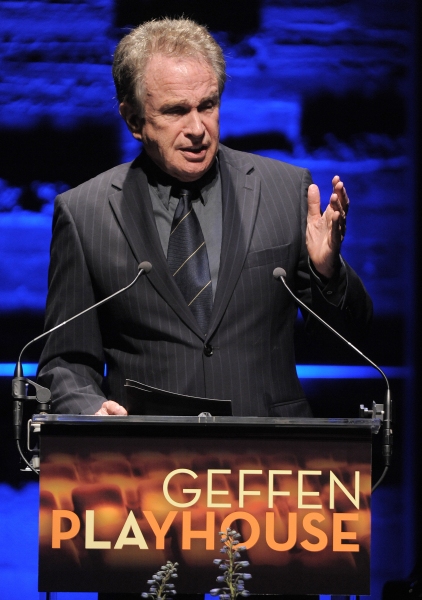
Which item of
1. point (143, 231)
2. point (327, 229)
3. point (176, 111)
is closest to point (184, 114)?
point (176, 111)

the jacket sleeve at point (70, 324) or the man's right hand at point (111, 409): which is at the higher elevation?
the jacket sleeve at point (70, 324)

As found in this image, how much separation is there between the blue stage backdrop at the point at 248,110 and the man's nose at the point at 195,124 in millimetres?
1120

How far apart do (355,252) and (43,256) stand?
38.3 inches

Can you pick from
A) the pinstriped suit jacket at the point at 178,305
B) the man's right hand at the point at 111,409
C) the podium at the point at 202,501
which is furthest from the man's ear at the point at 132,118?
the podium at the point at 202,501

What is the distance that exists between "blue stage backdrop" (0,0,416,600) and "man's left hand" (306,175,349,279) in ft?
3.89

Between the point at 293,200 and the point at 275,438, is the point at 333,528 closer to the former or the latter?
the point at 275,438

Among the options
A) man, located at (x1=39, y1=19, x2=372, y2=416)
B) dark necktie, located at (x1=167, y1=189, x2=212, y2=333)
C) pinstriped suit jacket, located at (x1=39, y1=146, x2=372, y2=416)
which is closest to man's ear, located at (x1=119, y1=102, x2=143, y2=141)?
man, located at (x1=39, y1=19, x2=372, y2=416)

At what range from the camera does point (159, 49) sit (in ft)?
7.36

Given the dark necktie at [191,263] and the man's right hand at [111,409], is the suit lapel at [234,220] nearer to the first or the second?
the dark necktie at [191,263]

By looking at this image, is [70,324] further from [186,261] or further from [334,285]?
[334,285]

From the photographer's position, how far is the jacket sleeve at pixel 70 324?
7.06 feet

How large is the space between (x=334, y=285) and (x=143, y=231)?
415 millimetres

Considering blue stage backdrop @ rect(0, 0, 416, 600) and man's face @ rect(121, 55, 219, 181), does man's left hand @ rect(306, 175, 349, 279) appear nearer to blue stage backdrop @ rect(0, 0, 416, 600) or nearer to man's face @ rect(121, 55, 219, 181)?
man's face @ rect(121, 55, 219, 181)

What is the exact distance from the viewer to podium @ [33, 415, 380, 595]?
1.60 m
